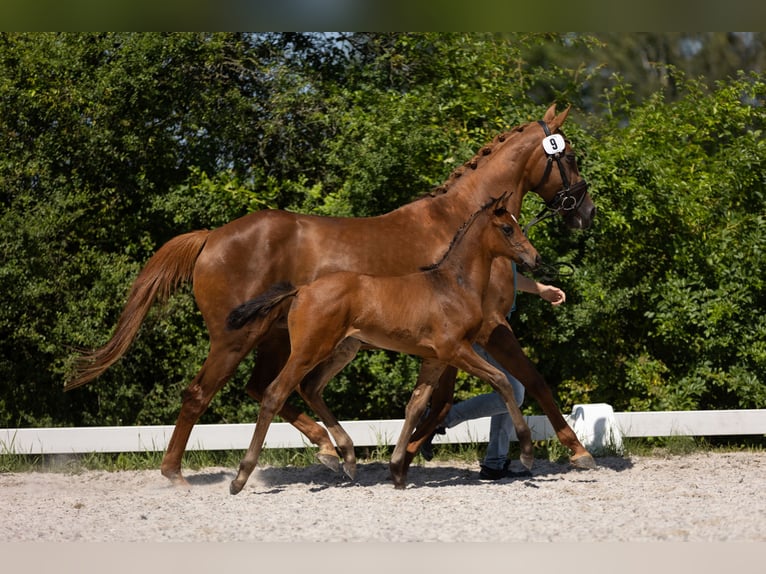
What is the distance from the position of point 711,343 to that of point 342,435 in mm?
3956

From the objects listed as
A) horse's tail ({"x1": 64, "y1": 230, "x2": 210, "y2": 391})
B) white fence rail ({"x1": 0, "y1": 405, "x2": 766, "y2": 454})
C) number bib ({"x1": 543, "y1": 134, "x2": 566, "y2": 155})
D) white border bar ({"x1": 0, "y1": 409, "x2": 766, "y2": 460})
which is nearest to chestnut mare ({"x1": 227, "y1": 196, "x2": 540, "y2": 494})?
number bib ({"x1": 543, "y1": 134, "x2": 566, "y2": 155})

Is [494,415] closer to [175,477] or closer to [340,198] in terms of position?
[175,477]

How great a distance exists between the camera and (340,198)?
9.07m

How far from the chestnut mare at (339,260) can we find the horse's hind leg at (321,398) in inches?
0.8

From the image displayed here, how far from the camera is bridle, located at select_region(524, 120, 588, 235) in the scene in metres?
6.96

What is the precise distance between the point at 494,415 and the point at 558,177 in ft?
6.05

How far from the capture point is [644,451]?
26.7ft

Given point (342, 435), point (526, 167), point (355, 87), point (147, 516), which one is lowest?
point (147, 516)

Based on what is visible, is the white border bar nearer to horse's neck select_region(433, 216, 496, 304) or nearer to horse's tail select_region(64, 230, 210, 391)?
horse's tail select_region(64, 230, 210, 391)

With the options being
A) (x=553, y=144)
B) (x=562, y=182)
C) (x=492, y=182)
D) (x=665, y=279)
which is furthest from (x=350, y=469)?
(x=665, y=279)

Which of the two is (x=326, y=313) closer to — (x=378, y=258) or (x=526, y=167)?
(x=378, y=258)

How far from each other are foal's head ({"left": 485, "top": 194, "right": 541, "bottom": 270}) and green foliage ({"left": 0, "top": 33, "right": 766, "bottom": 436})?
2297 millimetres

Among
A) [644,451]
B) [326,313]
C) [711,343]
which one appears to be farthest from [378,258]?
[711,343]

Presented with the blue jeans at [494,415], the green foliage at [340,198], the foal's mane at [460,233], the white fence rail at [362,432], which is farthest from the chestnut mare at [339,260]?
the green foliage at [340,198]
